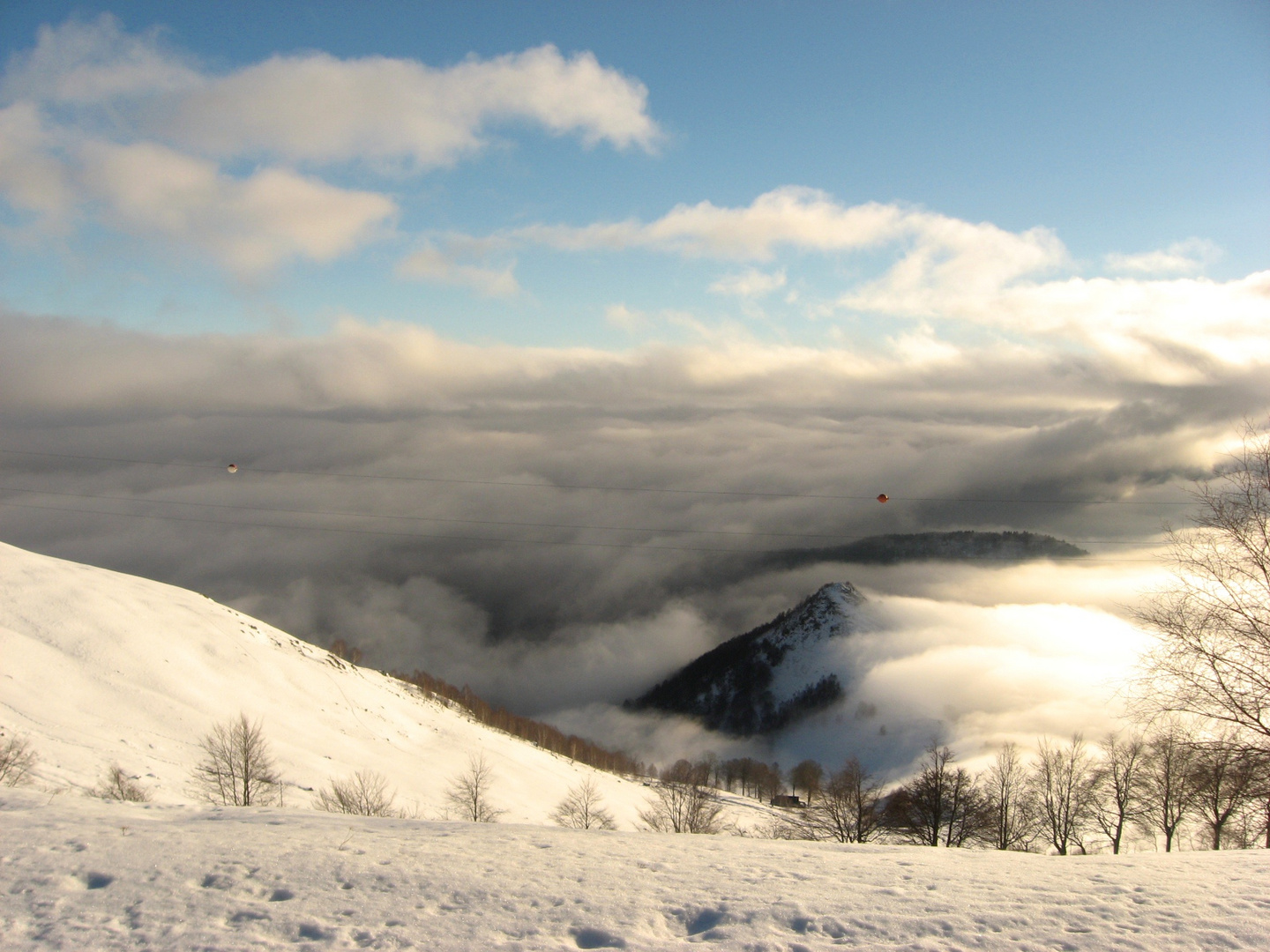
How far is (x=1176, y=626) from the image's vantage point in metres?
20.7

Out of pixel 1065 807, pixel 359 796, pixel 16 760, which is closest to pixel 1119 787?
pixel 1065 807

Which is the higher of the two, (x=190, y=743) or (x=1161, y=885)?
(x=1161, y=885)

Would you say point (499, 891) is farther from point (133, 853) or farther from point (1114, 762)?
point (1114, 762)

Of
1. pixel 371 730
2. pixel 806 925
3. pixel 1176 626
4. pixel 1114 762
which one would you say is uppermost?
pixel 1176 626

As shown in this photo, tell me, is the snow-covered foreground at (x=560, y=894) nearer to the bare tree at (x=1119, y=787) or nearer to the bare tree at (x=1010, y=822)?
the bare tree at (x=1010, y=822)

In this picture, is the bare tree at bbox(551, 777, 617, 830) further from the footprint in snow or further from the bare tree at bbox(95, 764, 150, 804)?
the footprint in snow

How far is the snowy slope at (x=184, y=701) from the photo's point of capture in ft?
171

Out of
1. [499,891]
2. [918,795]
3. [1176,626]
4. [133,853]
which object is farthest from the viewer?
[918,795]

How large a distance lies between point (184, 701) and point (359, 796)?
22.6m

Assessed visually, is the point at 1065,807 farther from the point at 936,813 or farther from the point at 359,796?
the point at 359,796

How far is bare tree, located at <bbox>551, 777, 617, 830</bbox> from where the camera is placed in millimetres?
74794

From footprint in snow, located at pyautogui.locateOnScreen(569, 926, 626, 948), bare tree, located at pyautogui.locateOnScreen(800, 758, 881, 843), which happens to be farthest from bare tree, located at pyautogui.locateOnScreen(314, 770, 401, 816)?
footprint in snow, located at pyautogui.locateOnScreen(569, 926, 626, 948)

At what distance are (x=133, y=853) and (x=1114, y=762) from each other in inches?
2709

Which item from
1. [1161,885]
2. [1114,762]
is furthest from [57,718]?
[1114,762]
